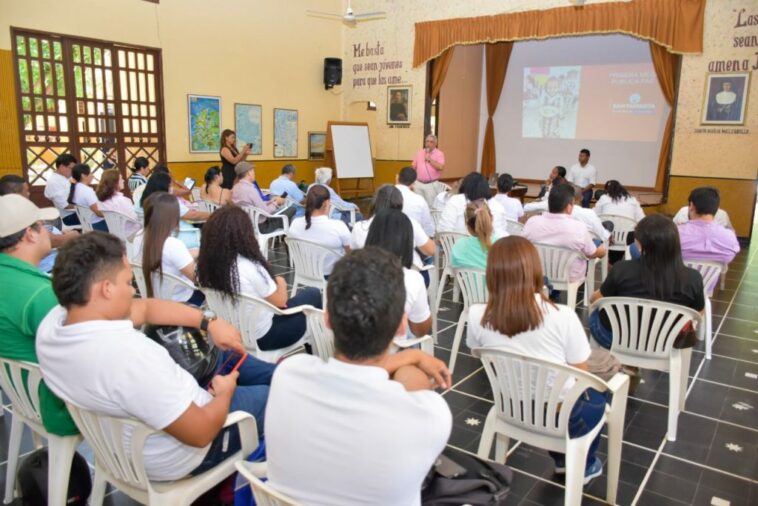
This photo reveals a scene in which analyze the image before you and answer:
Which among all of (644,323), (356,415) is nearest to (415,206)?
(644,323)

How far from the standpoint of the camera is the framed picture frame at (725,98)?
25.4 ft

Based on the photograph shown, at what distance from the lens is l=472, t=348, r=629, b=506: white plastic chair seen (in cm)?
193

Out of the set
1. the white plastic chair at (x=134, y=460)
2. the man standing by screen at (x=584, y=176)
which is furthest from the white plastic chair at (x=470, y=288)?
the man standing by screen at (x=584, y=176)

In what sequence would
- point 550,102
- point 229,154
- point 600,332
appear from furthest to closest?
point 550,102 < point 229,154 < point 600,332

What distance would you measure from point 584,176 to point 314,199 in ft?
21.5

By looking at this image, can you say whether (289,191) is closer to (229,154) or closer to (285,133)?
(229,154)

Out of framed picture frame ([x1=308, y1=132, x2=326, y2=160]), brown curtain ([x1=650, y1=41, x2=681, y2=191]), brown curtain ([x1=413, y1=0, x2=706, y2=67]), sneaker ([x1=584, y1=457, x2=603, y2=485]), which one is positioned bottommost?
sneaker ([x1=584, y1=457, x2=603, y2=485])

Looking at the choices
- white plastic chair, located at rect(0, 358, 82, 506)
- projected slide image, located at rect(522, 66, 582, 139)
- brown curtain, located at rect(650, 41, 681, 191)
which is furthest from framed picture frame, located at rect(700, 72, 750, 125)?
white plastic chair, located at rect(0, 358, 82, 506)

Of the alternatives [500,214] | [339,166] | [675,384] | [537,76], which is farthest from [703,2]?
[675,384]

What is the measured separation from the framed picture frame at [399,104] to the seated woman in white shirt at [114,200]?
274 inches

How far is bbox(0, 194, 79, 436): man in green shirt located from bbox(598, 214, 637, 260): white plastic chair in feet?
16.4

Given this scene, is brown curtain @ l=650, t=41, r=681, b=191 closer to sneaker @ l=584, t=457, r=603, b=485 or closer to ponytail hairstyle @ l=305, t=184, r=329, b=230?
ponytail hairstyle @ l=305, t=184, r=329, b=230

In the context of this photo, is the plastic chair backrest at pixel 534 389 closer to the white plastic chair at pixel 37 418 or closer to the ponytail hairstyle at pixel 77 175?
the white plastic chair at pixel 37 418

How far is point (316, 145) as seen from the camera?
1152cm
